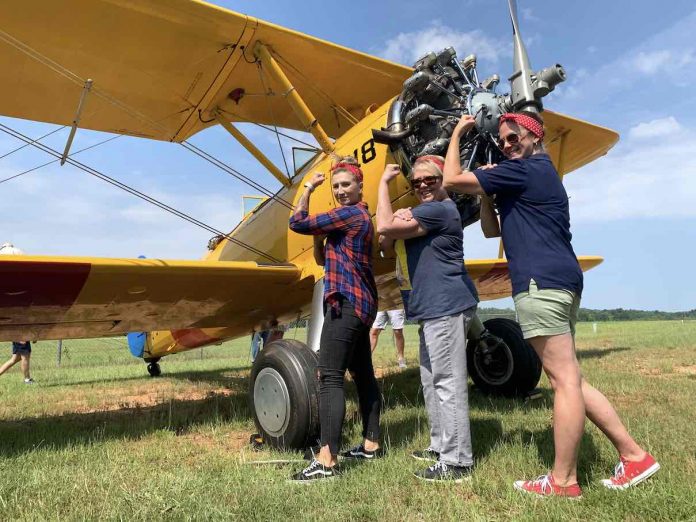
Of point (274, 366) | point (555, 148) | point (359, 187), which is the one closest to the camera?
point (359, 187)

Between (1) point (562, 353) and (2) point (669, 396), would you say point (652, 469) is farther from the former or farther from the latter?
(2) point (669, 396)

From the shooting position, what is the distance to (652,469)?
89.4 inches

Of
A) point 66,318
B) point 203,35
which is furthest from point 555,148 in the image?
point 66,318

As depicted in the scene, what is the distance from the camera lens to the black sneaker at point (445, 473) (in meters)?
2.48

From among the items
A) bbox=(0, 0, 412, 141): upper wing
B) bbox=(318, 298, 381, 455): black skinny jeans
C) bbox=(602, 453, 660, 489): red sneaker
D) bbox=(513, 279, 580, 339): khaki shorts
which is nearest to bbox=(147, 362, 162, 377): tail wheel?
bbox=(0, 0, 412, 141): upper wing

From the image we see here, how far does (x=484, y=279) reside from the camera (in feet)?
22.1

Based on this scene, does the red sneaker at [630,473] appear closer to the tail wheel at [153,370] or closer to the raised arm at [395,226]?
the raised arm at [395,226]

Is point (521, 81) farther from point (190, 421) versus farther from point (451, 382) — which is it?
point (190, 421)

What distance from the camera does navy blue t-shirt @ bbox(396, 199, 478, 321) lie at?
8.90 feet

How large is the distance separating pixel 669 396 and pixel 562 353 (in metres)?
3.20

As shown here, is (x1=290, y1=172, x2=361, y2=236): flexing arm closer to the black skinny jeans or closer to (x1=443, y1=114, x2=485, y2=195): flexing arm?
the black skinny jeans

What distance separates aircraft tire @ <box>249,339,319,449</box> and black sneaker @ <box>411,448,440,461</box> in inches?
28.8

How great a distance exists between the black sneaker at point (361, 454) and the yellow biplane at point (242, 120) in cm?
37

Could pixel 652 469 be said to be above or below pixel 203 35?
below
